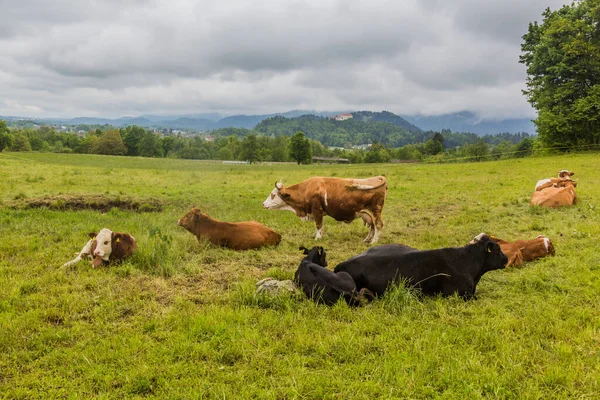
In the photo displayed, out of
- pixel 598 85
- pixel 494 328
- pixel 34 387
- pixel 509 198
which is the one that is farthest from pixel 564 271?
pixel 598 85

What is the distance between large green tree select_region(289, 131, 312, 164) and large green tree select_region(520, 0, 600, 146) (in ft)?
146

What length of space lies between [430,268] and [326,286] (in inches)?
67.9

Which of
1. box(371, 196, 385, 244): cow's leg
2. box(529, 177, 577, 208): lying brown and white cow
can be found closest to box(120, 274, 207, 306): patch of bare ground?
box(371, 196, 385, 244): cow's leg

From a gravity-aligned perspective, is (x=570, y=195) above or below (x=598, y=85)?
below

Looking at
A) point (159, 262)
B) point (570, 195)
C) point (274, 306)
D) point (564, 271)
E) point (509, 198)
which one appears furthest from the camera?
point (509, 198)

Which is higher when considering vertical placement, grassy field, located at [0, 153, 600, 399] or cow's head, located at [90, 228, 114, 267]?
cow's head, located at [90, 228, 114, 267]

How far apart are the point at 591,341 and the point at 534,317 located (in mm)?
726

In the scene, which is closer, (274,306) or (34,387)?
(34,387)

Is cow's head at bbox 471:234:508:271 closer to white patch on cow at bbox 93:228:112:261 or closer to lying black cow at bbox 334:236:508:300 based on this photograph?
lying black cow at bbox 334:236:508:300

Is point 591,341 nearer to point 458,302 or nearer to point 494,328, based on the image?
point 494,328

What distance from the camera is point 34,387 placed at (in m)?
3.94

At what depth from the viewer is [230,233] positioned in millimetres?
9258

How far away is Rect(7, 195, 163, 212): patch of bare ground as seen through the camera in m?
13.6

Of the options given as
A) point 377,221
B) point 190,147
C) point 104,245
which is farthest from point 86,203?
point 190,147
